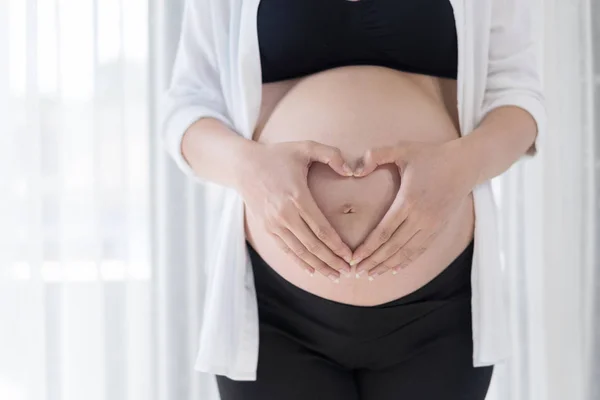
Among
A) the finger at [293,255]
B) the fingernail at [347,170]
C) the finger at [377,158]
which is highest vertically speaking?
the finger at [377,158]

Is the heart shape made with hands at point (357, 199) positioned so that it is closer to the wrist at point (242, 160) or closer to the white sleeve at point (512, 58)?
the wrist at point (242, 160)

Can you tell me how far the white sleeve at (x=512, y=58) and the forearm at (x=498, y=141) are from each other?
3 centimetres

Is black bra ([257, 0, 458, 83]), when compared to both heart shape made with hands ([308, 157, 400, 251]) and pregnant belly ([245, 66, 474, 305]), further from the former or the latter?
heart shape made with hands ([308, 157, 400, 251])

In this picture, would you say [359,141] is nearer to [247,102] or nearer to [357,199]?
[357,199]

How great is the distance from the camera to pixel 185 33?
93cm

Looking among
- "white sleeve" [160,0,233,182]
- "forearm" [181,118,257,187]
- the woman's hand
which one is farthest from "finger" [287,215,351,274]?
"white sleeve" [160,0,233,182]

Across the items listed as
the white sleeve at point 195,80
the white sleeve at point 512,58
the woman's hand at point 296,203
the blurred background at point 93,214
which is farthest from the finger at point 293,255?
the blurred background at point 93,214

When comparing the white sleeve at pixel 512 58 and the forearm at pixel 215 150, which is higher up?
the white sleeve at pixel 512 58

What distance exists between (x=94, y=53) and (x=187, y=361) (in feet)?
2.18

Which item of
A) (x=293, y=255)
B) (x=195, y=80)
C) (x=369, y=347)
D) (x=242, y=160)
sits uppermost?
(x=195, y=80)

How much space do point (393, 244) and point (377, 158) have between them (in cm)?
10

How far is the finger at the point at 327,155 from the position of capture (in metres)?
0.71

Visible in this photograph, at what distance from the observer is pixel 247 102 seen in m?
0.86

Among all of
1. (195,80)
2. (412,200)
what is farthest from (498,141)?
(195,80)
